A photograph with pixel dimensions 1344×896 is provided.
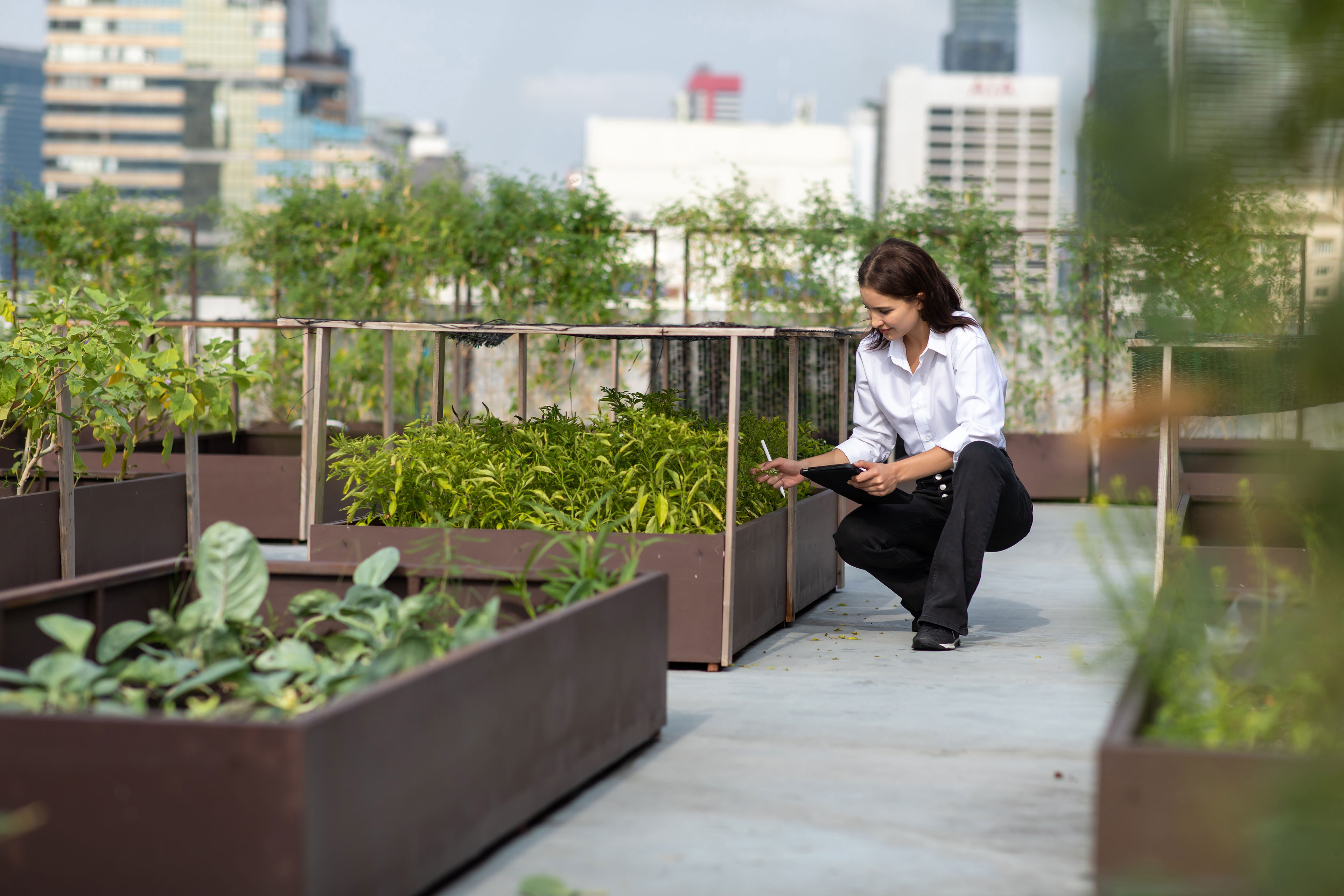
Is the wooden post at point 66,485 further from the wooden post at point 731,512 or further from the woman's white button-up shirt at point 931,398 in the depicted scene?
the woman's white button-up shirt at point 931,398

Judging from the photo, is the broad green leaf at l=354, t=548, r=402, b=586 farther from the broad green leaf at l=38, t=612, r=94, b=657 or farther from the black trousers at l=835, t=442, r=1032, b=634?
the black trousers at l=835, t=442, r=1032, b=634

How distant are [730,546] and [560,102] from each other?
95.6m

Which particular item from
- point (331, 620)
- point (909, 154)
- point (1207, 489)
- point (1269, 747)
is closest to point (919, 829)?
point (1269, 747)

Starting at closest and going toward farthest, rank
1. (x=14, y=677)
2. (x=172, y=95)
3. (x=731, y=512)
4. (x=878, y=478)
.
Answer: (x=14, y=677), (x=731, y=512), (x=878, y=478), (x=172, y=95)

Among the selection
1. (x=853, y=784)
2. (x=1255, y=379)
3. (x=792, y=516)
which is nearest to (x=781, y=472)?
(x=792, y=516)

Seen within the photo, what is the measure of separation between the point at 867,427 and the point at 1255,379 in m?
2.90

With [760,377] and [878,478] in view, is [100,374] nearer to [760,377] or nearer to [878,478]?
[878,478]

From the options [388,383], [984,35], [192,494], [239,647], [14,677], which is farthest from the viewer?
[388,383]

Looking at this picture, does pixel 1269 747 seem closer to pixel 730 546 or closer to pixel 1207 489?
pixel 730 546

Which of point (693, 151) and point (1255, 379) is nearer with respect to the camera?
point (1255, 379)

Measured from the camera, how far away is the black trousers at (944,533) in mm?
3904

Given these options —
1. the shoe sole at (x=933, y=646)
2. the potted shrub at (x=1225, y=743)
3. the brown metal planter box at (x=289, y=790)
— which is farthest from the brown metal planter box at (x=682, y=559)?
the potted shrub at (x=1225, y=743)

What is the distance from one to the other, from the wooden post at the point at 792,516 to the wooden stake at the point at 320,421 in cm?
149

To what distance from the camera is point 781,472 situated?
12.9 feet
